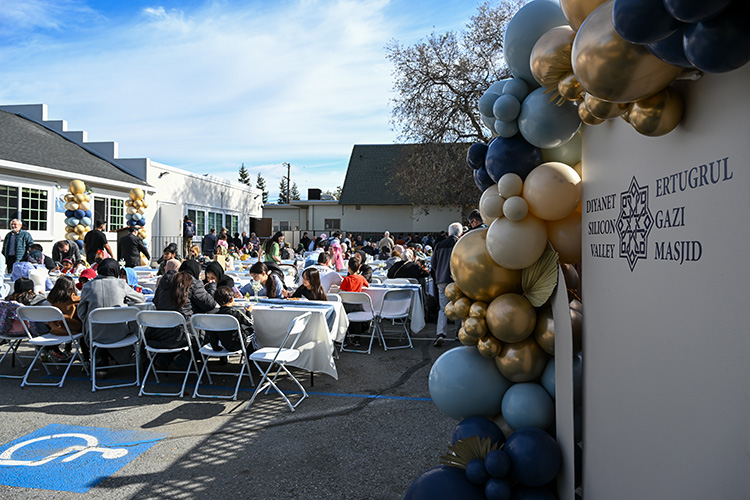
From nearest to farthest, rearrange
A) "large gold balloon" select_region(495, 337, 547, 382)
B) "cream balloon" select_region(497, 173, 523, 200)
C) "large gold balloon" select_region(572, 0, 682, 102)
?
"large gold balloon" select_region(572, 0, 682, 102)
"cream balloon" select_region(497, 173, 523, 200)
"large gold balloon" select_region(495, 337, 547, 382)

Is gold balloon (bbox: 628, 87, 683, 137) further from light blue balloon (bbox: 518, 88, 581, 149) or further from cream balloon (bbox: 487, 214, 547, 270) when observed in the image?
cream balloon (bbox: 487, 214, 547, 270)

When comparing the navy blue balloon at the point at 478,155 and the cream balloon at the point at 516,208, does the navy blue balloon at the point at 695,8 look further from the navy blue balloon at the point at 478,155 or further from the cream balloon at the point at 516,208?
the navy blue balloon at the point at 478,155

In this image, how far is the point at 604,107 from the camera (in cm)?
161

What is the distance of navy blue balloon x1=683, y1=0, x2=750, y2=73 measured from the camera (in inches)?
41.7

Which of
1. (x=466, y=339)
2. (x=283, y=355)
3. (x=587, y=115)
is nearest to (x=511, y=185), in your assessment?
(x=587, y=115)

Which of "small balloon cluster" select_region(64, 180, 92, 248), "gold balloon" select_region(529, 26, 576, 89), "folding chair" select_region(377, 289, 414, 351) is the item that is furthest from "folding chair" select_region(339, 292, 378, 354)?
"small balloon cluster" select_region(64, 180, 92, 248)

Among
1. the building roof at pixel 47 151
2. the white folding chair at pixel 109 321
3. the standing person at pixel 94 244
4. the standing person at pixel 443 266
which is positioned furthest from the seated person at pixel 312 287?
the building roof at pixel 47 151

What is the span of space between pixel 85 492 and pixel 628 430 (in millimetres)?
Result: 3179

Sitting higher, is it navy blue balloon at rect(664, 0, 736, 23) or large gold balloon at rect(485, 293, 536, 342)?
navy blue balloon at rect(664, 0, 736, 23)

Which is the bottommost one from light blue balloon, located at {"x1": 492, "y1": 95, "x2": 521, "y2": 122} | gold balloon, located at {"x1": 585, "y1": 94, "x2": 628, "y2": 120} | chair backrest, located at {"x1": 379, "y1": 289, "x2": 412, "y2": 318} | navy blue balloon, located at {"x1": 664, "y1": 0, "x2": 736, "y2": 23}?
chair backrest, located at {"x1": 379, "y1": 289, "x2": 412, "y2": 318}

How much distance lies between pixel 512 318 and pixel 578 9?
4.35 feet

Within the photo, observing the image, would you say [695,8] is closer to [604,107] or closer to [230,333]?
[604,107]

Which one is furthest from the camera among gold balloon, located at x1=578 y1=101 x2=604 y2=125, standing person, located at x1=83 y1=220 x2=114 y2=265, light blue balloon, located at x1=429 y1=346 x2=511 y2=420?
standing person, located at x1=83 y1=220 x2=114 y2=265

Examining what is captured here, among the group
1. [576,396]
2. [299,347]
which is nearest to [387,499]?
[576,396]
